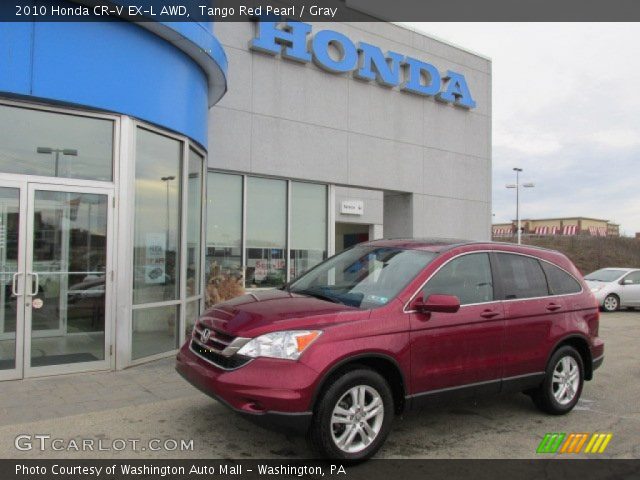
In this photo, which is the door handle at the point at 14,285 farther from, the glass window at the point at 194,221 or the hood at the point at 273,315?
the hood at the point at 273,315

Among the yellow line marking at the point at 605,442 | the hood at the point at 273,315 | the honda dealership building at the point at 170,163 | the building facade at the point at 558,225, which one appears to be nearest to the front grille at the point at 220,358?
the hood at the point at 273,315

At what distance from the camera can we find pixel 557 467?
4.40 m

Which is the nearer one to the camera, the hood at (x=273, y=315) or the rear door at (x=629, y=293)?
the hood at (x=273, y=315)

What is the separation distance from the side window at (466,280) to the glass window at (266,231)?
21.4 ft

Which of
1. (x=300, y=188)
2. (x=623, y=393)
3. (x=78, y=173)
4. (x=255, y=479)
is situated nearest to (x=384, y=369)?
(x=255, y=479)

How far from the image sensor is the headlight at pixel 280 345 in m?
4.09

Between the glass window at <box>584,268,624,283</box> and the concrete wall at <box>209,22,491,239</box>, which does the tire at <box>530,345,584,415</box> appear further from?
the glass window at <box>584,268,624,283</box>

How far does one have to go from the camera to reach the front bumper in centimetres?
396

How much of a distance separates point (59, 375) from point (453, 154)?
36.9 ft

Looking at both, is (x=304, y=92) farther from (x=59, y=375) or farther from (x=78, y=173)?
(x=59, y=375)

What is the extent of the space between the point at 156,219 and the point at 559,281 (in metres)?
5.22

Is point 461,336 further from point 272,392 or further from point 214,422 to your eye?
point 214,422

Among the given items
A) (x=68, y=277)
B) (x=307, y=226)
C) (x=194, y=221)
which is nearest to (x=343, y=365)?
(x=68, y=277)

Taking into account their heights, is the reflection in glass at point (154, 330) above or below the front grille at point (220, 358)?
below
